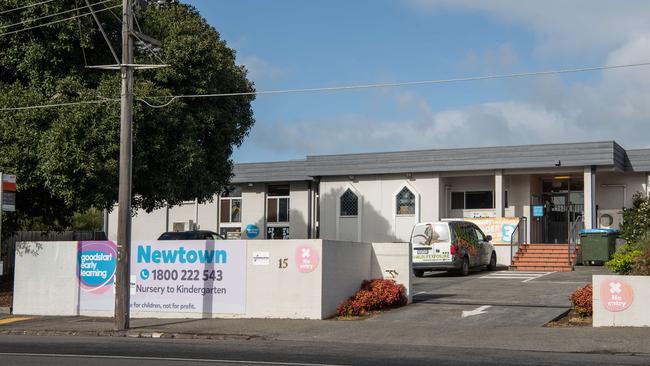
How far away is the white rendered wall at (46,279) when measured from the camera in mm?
21328

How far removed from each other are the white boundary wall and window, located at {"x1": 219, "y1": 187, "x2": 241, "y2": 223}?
1893 centimetres

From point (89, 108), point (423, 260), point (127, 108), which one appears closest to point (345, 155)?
point (423, 260)

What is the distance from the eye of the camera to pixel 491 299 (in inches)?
806

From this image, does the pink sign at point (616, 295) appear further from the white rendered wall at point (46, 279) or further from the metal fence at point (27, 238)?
the metal fence at point (27, 238)

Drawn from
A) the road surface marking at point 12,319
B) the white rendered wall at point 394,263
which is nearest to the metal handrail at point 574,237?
the white rendered wall at point 394,263

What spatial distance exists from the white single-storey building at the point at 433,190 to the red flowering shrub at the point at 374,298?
14.7m

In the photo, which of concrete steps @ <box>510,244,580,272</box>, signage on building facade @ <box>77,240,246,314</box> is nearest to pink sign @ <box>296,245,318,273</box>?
signage on building facade @ <box>77,240,246,314</box>

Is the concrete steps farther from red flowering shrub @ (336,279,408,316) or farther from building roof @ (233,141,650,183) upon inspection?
red flowering shrub @ (336,279,408,316)

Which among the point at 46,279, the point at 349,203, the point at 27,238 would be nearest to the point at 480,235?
the point at 349,203

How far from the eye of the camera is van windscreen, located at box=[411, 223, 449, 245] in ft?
87.5

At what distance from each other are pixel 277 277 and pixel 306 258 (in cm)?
89

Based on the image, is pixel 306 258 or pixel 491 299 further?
pixel 491 299

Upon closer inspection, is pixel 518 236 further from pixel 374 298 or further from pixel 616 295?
pixel 616 295

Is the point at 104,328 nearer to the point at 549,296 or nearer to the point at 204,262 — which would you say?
the point at 204,262
